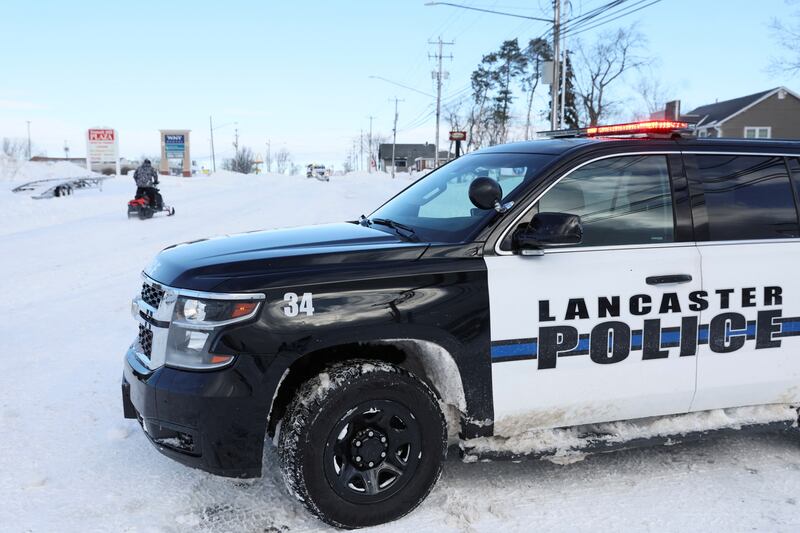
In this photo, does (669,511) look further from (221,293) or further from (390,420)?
(221,293)

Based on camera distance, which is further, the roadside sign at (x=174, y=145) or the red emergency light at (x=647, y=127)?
the roadside sign at (x=174, y=145)

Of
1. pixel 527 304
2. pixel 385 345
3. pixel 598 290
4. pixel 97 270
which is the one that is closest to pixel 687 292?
pixel 598 290

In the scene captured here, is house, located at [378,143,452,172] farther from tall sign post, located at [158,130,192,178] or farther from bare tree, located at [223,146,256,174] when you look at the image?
tall sign post, located at [158,130,192,178]

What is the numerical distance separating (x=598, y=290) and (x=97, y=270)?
8.49 metres

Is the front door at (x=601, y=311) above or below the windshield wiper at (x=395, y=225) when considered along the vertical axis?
below

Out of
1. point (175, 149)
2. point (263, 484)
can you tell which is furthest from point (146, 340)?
point (175, 149)

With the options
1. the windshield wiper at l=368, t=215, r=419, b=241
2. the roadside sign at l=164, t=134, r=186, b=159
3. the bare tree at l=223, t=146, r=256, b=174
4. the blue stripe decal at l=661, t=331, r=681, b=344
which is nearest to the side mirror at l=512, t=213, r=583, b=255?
the windshield wiper at l=368, t=215, r=419, b=241

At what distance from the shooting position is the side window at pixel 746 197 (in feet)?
12.1

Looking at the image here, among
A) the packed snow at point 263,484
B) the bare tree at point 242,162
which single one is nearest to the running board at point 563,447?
the packed snow at point 263,484

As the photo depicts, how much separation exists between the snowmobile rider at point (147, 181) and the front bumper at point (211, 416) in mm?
15875

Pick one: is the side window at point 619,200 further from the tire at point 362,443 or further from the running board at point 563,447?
the tire at point 362,443

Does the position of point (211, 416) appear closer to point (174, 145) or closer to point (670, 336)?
point (670, 336)

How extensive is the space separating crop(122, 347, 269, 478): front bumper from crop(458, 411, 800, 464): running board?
3.53 feet

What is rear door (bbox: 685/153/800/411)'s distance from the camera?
355 cm
